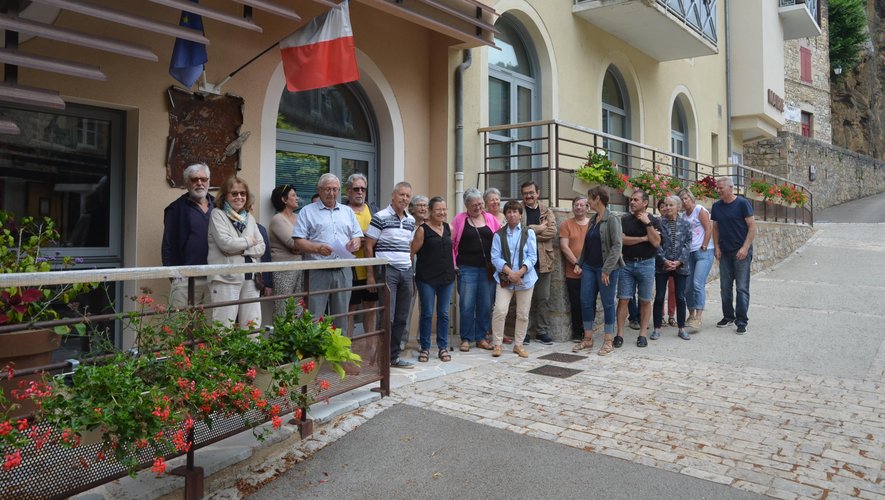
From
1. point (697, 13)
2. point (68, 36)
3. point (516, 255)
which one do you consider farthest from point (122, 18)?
point (697, 13)

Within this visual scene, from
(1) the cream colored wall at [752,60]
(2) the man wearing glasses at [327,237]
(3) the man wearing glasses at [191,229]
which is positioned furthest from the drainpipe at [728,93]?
(3) the man wearing glasses at [191,229]

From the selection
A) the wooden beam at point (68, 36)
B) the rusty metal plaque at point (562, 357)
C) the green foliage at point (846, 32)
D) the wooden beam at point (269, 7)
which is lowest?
the rusty metal plaque at point (562, 357)

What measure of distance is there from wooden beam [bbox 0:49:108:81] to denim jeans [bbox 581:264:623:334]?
5.20 m

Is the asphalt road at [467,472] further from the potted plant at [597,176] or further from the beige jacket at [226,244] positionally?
the potted plant at [597,176]

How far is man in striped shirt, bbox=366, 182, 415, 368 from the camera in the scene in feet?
19.7

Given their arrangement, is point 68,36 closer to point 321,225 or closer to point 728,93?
point 321,225

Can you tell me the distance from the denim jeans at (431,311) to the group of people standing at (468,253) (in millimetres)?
11

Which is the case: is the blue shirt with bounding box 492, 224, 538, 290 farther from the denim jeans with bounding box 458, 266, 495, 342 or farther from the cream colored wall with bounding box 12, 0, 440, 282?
the cream colored wall with bounding box 12, 0, 440, 282

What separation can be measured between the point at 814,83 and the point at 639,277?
97.9 feet

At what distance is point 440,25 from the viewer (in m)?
6.93

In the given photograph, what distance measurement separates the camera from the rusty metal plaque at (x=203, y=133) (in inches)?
215

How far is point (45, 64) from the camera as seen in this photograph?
12.8ft

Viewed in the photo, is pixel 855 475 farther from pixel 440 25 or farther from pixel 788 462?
pixel 440 25

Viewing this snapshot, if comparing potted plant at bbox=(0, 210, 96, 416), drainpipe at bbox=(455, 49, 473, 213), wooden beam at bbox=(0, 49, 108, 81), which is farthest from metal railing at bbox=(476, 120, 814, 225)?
potted plant at bbox=(0, 210, 96, 416)
